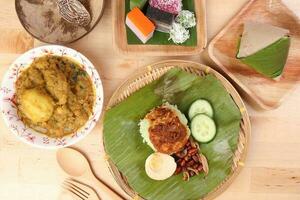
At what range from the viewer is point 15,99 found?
2.35m

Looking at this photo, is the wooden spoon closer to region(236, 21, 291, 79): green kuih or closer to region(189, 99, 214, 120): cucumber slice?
region(189, 99, 214, 120): cucumber slice

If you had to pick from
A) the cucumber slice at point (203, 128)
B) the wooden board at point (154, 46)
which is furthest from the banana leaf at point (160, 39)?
the cucumber slice at point (203, 128)

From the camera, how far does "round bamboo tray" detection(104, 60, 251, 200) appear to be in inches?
94.0

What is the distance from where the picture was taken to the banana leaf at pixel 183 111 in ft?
7.78

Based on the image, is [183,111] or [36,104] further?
[183,111]

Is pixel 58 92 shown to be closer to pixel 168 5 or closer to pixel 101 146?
pixel 101 146

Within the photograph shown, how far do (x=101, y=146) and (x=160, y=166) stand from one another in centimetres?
36

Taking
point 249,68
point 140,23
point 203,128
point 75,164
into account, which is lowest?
point 75,164

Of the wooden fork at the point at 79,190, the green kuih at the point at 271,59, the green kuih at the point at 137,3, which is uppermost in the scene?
the green kuih at the point at 137,3

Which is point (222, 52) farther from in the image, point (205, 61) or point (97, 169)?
point (97, 169)

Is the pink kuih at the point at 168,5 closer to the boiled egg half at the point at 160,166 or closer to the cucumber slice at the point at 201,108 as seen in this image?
the cucumber slice at the point at 201,108

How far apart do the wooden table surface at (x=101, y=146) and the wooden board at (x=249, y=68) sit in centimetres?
6

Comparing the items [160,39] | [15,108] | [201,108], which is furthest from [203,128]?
[15,108]

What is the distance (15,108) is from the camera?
235 centimetres
